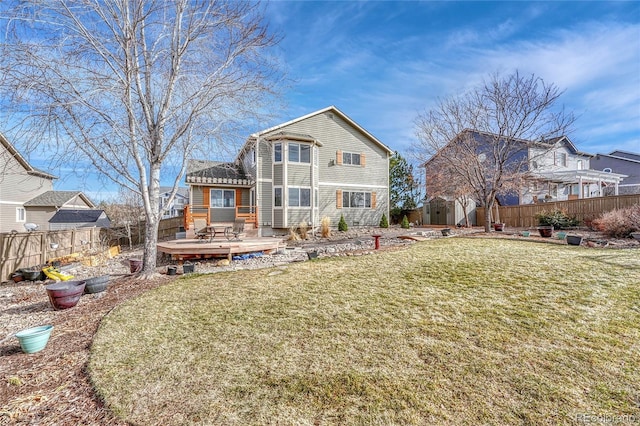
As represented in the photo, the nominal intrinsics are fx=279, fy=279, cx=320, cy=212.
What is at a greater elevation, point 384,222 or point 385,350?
point 384,222

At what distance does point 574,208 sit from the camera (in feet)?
46.6

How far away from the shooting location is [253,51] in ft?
25.0

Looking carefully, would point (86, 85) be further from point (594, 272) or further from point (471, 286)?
point (594, 272)

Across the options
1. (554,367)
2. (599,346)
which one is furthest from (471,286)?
(554,367)

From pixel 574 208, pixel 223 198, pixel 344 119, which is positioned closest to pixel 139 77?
pixel 223 198

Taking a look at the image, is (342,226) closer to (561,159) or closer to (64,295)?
(64,295)

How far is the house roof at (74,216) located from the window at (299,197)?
68.7ft

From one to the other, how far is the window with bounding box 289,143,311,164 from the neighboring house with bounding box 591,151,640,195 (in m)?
30.3

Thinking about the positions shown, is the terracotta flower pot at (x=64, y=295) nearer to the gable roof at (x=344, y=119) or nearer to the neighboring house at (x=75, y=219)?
the gable roof at (x=344, y=119)

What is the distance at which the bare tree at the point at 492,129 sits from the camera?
1200cm

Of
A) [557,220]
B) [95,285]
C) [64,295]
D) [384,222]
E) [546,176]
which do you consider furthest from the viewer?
[384,222]

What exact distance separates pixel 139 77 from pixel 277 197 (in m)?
9.95

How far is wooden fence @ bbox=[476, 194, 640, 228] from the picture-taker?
492 inches

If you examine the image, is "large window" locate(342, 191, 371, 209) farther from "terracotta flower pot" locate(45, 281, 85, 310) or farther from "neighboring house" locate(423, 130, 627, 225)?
"terracotta flower pot" locate(45, 281, 85, 310)
